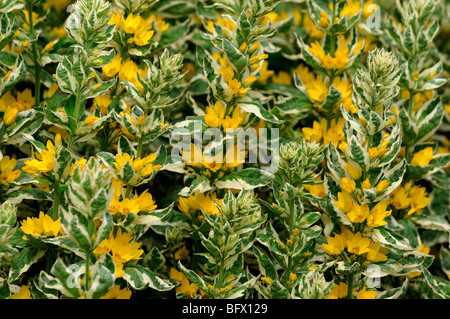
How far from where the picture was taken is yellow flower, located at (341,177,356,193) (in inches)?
50.3

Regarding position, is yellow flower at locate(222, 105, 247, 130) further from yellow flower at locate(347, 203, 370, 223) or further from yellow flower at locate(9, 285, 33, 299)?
yellow flower at locate(9, 285, 33, 299)

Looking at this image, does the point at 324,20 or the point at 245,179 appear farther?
the point at 324,20

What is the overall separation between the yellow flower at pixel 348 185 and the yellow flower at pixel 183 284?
16.4 inches

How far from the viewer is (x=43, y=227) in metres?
1.22

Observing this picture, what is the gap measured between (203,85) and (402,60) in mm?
573

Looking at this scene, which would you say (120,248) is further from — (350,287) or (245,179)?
(350,287)

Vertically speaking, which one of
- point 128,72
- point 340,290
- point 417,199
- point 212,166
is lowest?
Answer: point 340,290

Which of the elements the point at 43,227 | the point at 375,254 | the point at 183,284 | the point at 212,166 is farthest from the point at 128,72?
the point at 375,254

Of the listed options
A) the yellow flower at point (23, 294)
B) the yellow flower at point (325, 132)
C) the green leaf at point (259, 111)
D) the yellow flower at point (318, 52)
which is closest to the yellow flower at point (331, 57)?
the yellow flower at point (318, 52)

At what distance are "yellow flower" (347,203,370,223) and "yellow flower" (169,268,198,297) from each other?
1.30 feet

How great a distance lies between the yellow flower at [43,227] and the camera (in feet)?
3.95

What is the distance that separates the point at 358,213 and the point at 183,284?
445 mm

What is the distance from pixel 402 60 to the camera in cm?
158

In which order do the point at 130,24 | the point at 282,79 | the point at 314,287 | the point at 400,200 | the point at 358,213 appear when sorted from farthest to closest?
the point at 282,79, the point at 400,200, the point at 130,24, the point at 358,213, the point at 314,287
